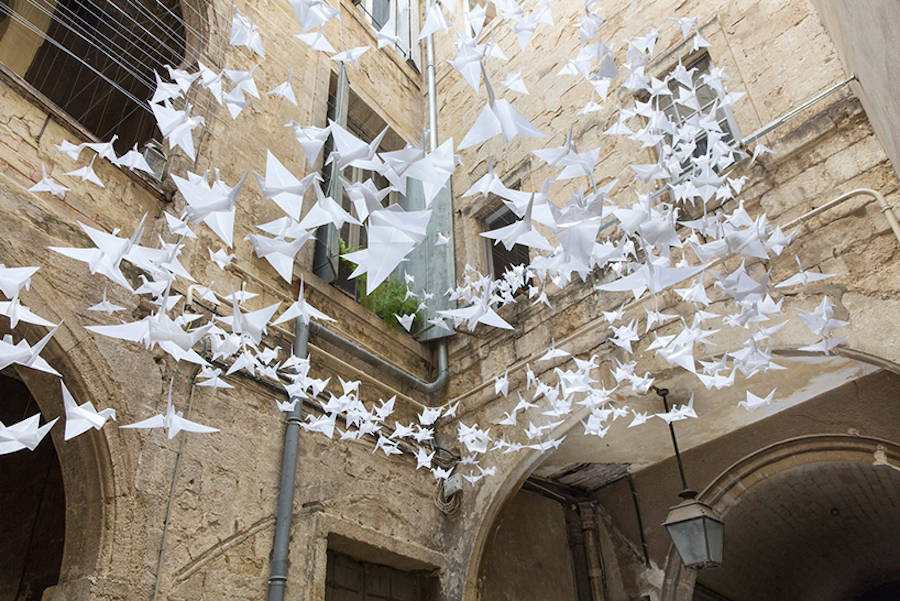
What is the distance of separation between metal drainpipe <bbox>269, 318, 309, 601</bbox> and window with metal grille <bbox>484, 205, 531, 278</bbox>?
2300 millimetres

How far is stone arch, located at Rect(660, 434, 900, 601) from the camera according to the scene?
193 inches

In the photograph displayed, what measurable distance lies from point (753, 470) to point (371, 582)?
10.5 feet

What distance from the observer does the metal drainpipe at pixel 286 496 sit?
345 centimetres

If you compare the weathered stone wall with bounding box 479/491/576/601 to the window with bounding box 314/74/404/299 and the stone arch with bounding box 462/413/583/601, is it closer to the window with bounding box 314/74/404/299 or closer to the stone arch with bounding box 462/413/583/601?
the stone arch with bounding box 462/413/583/601

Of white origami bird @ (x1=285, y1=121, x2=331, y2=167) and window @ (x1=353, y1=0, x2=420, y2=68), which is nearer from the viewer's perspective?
white origami bird @ (x1=285, y1=121, x2=331, y2=167)

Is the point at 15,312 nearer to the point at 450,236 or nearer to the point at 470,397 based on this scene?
the point at 470,397

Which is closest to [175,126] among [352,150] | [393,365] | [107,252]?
[107,252]

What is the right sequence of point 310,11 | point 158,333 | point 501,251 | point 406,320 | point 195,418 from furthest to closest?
point 501,251 → point 406,320 → point 195,418 → point 310,11 → point 158,333

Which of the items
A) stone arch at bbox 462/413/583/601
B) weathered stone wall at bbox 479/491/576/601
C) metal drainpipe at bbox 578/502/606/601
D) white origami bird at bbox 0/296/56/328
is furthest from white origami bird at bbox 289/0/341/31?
metal drainpipe at bbox 578/502/606/601

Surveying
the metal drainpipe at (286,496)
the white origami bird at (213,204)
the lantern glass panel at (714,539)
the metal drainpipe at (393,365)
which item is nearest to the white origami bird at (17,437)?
the white origami bird at (213,204)

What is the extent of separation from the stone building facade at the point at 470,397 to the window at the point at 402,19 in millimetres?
637

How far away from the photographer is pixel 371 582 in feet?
14.1

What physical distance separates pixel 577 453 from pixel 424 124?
12.5 ft

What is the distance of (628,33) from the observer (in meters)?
5.54
